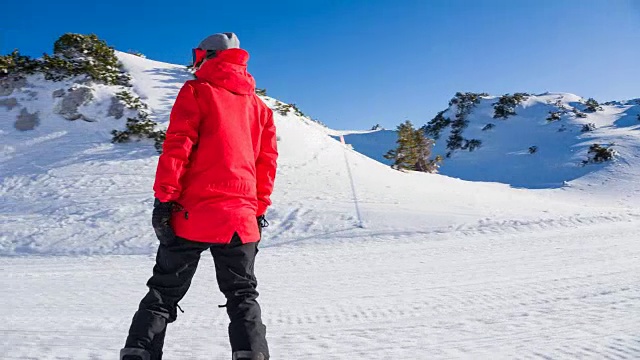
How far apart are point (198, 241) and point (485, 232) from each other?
7.45 meters

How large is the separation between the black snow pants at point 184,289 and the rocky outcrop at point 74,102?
542 inches

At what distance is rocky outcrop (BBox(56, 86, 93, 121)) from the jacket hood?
13.6m

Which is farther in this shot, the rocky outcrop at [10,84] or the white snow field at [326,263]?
the rocky outcrop at [10,84]

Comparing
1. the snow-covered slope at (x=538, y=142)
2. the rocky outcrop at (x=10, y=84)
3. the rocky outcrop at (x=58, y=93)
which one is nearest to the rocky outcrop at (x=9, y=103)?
the rocky outcrop at (x=10, y=84)

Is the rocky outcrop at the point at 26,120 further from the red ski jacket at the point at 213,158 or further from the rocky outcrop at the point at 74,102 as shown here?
the red ski jacket at the point at 213,158

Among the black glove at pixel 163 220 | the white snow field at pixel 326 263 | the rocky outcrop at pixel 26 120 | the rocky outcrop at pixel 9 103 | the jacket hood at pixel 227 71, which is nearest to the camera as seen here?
the black glove at pixel 163 220

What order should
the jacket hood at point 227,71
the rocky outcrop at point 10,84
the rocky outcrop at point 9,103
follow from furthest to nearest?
the rocky outcrop at point 10,84 → the rocky outcrop at point 9,103 → the jacket hood at point 227,71

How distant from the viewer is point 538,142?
98.6 feet

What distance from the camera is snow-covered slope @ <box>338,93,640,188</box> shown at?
24266mm

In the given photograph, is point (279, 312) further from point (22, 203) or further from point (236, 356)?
point (22, 203)

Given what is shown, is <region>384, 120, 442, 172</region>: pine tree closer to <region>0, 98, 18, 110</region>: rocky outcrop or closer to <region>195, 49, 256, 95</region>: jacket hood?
<region>0, 98, 18, 110</region>: rocky outcrop

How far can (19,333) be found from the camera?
365 cm

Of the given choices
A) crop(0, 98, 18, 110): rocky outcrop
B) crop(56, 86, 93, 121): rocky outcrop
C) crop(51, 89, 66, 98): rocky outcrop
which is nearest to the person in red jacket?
crop(56, 86, 93, 121): rocky outcrop

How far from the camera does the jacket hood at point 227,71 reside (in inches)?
102
